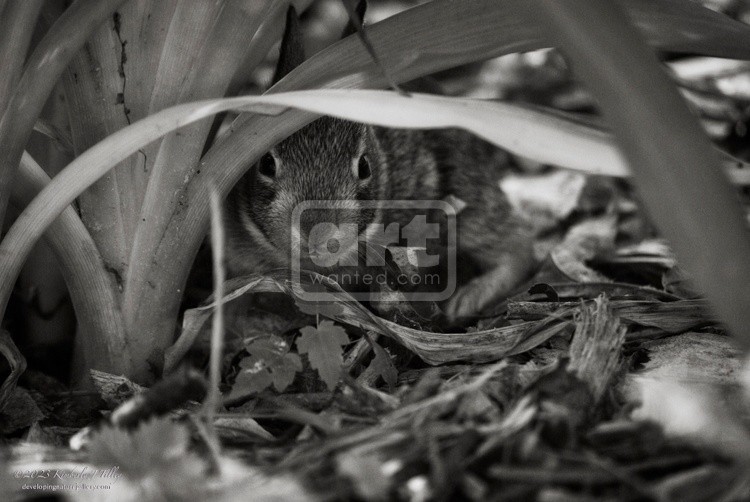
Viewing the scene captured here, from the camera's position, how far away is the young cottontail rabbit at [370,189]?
2.46 metres

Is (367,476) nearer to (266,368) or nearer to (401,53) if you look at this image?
(266,368)

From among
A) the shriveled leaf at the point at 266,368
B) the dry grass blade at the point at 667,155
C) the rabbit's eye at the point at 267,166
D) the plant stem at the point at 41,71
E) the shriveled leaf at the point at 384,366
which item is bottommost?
the shriveled leaf at the point at 384,366

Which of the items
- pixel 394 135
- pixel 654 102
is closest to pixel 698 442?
pixel 654 102

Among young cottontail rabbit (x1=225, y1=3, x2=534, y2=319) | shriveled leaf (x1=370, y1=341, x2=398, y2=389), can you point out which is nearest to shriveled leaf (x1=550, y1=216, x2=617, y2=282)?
young cottontail rabbit (x1=225, y1=3, x2=534, y2=319)

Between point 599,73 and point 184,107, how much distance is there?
785 mm

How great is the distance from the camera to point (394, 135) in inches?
120

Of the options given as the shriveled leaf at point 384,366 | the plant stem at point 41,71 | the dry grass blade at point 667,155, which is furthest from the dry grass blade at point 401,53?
the shriveled leaf at point 384,366

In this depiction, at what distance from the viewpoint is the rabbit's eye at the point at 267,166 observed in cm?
248

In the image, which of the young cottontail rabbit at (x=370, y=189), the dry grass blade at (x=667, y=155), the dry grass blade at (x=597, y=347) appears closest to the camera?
the dry grass blade at (x=667, y=155)

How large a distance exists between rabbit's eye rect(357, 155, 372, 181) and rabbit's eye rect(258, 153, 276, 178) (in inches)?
12.5

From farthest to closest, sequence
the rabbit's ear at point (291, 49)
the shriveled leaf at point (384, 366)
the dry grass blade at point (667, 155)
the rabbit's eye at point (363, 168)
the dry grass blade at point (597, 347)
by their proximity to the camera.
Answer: the rabbit's eye at point (363, 168) → the rabbit's ear at point (291, 49) → the shriveled leaf at point (384, 366) → the dry grass blade at point (597, 347) → the dry grass blade at point (667, 155)

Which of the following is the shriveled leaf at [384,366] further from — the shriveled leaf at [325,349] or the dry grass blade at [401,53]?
the dry grass blade at [401,53]

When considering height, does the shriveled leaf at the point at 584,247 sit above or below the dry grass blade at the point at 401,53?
below

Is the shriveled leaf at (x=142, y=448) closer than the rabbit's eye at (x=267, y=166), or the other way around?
the shriveled leaf at (x=142, y=448)
